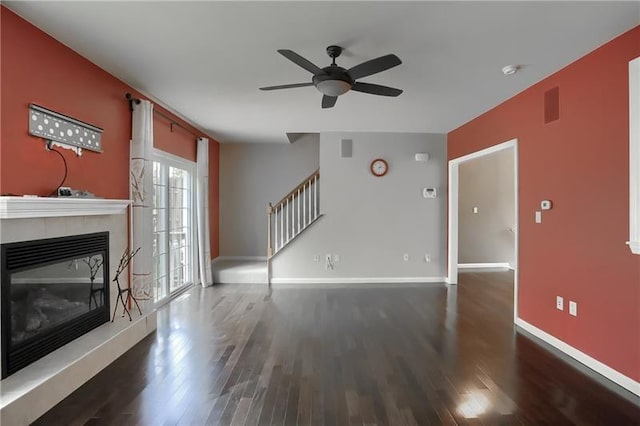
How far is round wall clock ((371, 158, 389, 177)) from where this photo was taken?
588 centimetres

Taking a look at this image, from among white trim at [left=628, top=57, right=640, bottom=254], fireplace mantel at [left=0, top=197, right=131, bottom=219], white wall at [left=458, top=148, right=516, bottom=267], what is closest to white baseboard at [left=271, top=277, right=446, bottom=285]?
white wall at [left=458, top=148, right=516, bottom=267]

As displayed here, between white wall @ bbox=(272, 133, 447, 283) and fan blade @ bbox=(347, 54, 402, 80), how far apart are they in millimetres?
3333

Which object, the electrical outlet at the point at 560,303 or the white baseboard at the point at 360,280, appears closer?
the electrical outlet at the point at 560,303

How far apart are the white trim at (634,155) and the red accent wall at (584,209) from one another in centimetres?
11

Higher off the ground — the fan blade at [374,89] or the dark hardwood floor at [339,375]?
the fan blade at [374,89]

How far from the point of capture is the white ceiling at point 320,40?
7.22ft

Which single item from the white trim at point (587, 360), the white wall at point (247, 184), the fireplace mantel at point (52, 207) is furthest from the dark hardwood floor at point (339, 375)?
the white wall at point (247, 184)

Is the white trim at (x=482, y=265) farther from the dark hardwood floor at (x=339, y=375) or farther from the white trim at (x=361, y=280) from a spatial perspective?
the dark hardwood floor at (x=339, y=375)

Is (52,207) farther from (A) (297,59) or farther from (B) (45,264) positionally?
(A) (297,59)

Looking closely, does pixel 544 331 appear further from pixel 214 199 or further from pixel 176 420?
pixel 214 199

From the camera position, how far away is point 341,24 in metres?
2.35

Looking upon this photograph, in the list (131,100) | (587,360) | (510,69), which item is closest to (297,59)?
(510,69)

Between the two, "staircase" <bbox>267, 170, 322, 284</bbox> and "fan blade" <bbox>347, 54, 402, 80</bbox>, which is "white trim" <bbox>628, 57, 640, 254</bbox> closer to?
"fan blade" <bbox>347, 54, 402, 80</bbox>

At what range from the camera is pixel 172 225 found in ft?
16.7
